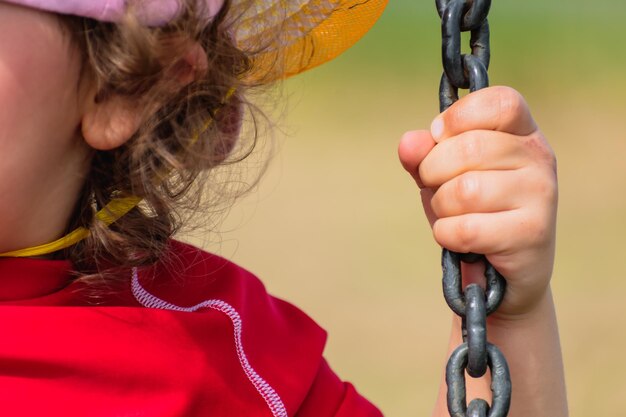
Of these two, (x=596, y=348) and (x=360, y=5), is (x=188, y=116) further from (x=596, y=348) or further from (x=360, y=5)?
(x=596, y=348)

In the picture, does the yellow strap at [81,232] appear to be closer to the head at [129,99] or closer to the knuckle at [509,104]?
the head at [129,99]

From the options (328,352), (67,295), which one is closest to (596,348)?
(328,352)

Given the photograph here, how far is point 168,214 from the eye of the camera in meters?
1.10

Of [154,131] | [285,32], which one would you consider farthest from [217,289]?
[285,32]

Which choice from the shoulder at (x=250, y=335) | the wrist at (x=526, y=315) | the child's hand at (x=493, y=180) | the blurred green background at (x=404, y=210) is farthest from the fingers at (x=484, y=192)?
the blurred green background at (x=404, y=210)

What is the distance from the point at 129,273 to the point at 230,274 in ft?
0.37

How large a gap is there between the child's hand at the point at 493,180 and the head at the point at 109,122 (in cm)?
22

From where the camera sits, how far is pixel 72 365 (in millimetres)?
919

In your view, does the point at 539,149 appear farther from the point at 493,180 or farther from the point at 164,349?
the point at 164,349

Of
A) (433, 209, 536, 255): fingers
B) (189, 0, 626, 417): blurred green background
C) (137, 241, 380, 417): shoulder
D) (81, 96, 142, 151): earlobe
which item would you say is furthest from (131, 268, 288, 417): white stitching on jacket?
(189, 0, 626, 417): blurred green background

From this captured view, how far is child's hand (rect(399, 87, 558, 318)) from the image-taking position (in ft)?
2.96

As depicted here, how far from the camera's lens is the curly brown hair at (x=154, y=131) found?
0.96 m

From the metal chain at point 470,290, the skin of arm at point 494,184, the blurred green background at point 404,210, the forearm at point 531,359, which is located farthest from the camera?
the blurred green background at point 404,210

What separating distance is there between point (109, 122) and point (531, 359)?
1.48 ft
